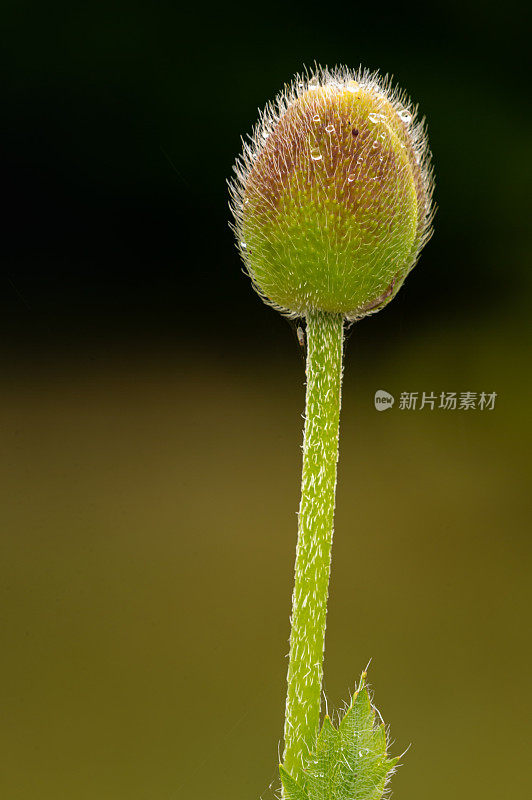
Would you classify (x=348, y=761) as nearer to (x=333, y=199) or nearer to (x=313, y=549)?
(x=313, y=549)

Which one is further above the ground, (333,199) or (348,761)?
(333,199)

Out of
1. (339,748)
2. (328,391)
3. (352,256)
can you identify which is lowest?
(339,748)

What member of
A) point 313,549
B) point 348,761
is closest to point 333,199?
point 313,549

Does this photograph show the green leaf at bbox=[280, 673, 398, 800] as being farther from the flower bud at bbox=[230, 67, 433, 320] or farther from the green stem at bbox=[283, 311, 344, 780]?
the flower bud at bbox=[230, 67, 433, 320]

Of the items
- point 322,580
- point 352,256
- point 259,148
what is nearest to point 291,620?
point 322,580

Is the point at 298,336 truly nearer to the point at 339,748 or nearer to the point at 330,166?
the point at 330,166

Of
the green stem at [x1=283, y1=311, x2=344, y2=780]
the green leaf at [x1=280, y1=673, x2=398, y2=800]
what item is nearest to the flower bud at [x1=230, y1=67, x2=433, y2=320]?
the green stem at [x1=283, y1=311, x2=344, y2=780]

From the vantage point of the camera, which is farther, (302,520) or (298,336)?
(298,336)
